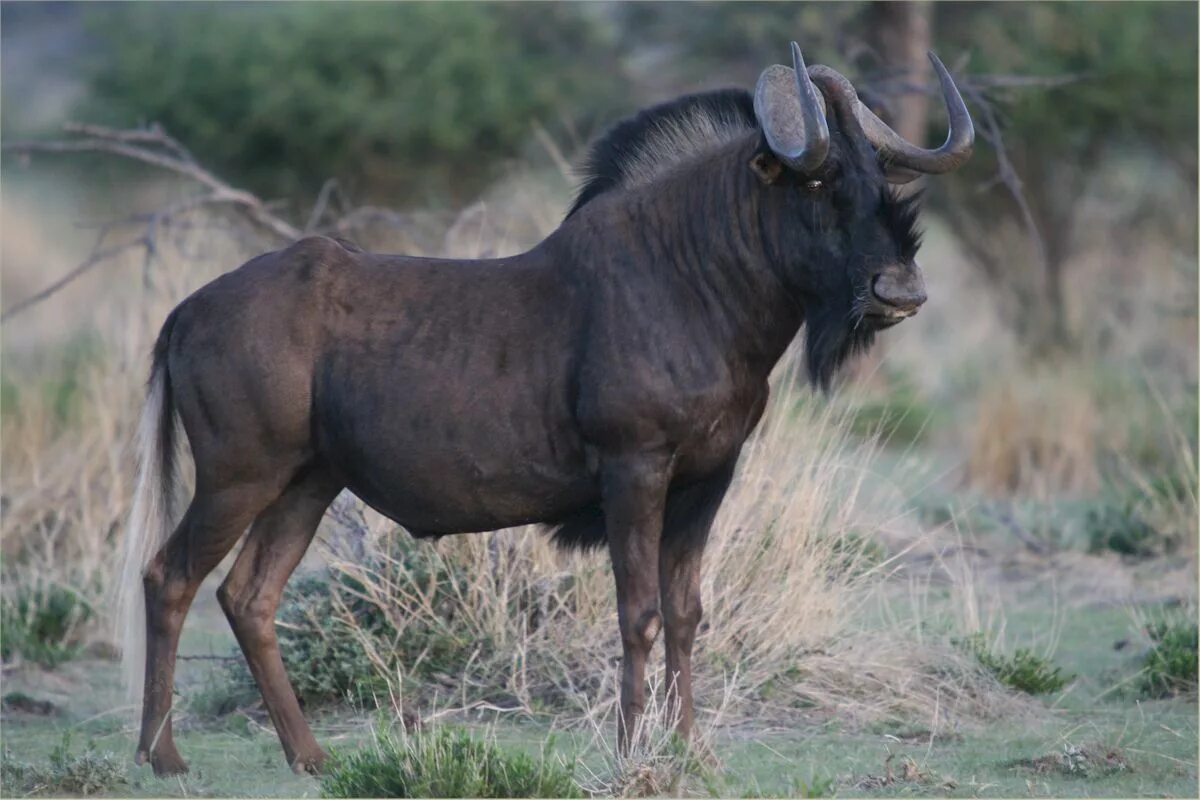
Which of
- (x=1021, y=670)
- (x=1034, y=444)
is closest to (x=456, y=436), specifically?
(x=1021, y=670)

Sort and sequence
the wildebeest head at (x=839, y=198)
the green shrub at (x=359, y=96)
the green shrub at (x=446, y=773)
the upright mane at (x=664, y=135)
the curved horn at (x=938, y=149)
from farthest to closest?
the green shrub at (x=359, y=96) → the upright mane at (x=664, y=135) → the curved horn at (x=938, y=149) → the wildebeest head at (x=839, y=198) → the green shrub at (x=446, y=773)

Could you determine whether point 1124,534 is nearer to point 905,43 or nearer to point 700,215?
point 700,215

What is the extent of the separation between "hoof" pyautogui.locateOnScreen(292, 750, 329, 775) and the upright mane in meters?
2.26

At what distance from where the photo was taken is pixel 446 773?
554 centimetres

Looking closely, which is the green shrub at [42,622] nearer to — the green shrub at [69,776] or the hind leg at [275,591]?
the green shrub at [69,776]

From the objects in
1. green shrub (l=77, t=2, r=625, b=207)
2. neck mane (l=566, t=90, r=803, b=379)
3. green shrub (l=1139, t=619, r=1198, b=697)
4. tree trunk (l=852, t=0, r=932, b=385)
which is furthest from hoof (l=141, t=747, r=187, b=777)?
green shrub (l=77, t=2, r=625, b=207)

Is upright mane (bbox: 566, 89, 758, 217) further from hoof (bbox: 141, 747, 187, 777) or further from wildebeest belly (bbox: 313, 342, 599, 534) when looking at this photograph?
hoof (bbox: 141, 747, 187, 777)

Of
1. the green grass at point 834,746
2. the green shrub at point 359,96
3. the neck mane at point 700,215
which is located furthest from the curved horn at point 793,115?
the green shrub at point 359,96

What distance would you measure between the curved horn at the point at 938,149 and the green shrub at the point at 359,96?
51.4 ft

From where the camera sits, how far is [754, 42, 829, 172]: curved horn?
5637mm

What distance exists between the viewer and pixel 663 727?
19.2 feet

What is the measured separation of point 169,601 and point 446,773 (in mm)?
1530

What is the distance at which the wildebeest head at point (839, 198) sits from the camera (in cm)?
574

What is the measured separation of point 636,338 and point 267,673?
1.97m
